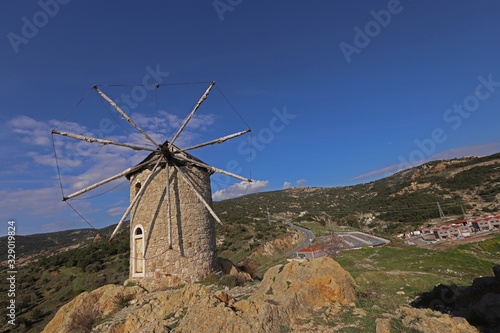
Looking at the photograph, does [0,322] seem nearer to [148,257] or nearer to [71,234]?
[148,257]

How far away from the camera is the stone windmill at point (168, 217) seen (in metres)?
10.9

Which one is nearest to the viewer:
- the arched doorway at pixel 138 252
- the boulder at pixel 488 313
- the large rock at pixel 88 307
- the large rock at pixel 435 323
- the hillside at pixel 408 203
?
the large rock at pixel 435 323

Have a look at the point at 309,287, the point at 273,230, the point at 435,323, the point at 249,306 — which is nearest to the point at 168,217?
the point at 249,306

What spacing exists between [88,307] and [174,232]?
4210mm

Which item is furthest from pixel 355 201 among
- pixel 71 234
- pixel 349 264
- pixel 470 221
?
pixel 71 234

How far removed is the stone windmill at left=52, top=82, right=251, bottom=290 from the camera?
1093cm

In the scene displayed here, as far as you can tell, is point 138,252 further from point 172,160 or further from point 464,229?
point 464,229

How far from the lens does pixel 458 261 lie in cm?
1532

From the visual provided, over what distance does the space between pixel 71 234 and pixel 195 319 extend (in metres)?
89.8

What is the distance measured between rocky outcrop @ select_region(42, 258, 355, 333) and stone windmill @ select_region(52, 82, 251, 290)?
2.11 m

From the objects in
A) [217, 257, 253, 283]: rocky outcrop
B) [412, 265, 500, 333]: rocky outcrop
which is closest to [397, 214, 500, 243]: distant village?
[412, 265, 500, 333]: rocky outcrop

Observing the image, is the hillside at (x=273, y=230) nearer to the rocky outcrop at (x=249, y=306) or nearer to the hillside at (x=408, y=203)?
the hillside at (x=408, y=203)

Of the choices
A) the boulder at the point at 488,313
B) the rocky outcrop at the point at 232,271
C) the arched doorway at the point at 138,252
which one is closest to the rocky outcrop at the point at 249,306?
the arched doorway at the point at 138,252

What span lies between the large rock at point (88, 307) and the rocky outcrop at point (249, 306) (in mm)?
41
